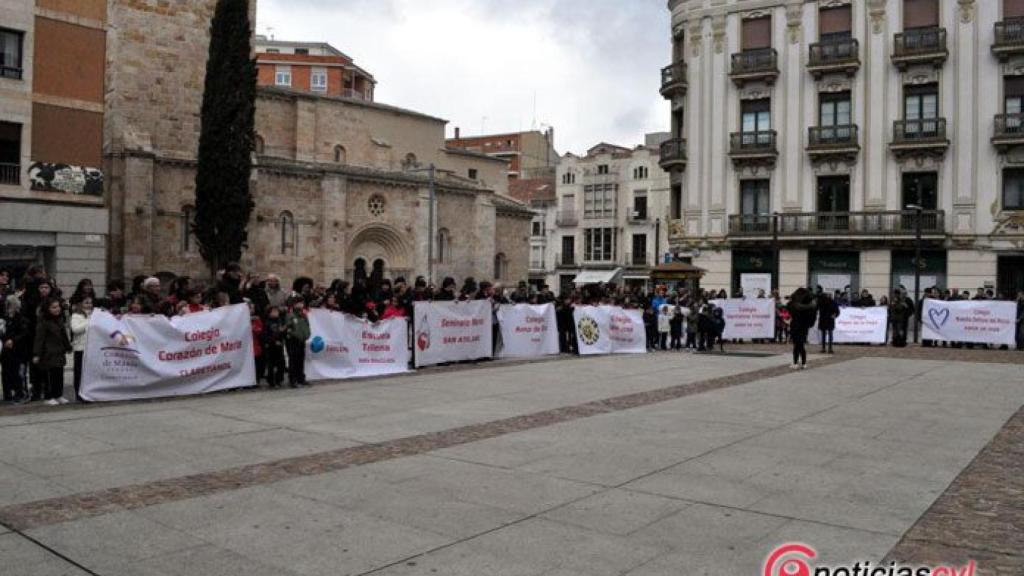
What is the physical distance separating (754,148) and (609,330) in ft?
70.6

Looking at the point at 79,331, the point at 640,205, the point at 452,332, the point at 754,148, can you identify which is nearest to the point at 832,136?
the point at 754,148

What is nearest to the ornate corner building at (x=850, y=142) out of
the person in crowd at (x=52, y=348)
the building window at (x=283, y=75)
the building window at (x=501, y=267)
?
the building window at (x=501, y=267)

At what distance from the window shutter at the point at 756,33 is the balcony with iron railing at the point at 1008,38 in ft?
31.0

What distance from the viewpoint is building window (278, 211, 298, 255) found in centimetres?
4219

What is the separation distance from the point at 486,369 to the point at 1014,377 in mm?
10414

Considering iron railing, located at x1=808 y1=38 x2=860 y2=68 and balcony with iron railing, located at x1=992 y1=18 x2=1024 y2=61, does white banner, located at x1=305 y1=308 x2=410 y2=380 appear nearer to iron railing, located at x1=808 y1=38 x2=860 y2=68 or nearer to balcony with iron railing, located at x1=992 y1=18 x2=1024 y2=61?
iron railing, located at x1=808 y1=38 x2=860 y2=68

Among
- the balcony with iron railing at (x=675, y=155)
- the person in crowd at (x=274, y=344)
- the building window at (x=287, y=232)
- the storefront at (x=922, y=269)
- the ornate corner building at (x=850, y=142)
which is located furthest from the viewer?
the building window at (x=287, y=232)

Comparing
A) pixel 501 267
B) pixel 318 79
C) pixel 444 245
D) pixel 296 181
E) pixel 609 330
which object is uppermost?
pixel 318 79

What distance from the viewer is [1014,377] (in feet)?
54.2

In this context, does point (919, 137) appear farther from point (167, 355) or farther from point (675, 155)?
point (167, 355)

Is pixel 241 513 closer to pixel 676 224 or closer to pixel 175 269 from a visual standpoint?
pixel 175 269

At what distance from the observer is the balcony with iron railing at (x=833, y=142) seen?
37.7 meters

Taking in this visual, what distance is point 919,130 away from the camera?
3694 cm

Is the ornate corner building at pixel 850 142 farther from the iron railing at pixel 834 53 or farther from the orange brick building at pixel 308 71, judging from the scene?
the orange brick building at pixel 308 71
